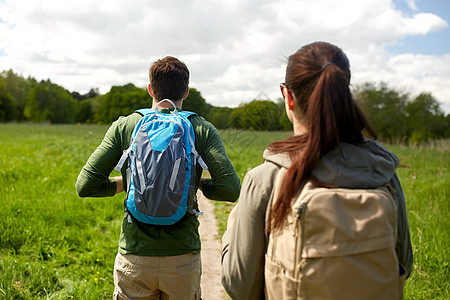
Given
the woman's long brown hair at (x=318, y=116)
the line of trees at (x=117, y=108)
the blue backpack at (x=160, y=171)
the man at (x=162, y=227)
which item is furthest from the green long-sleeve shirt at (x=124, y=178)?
the line of trees at (x=117, y=108)

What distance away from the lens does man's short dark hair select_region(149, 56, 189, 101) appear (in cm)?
231

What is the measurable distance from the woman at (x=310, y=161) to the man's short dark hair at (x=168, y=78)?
35.7 inches

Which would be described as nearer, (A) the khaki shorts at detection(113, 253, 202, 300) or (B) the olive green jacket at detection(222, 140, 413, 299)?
(B) the olive green jacket at detection(222, 140, 413, 299)

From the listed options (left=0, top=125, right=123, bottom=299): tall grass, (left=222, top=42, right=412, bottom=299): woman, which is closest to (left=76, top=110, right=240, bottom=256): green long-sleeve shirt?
(left=222, top=42, right=412, bottom=299): woman

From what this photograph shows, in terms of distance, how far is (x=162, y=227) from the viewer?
7.36 feet

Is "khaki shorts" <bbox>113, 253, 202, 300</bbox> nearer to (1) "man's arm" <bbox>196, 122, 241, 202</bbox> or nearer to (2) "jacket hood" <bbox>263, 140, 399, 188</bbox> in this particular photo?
(1) "man's arm" <bbox>196, 122, 241, 202</bbox>

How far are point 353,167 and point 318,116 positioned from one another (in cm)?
24

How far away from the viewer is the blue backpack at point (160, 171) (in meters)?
2.07

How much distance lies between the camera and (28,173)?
842cm

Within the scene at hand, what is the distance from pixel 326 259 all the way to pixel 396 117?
70.9m

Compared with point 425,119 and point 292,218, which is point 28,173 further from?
point 425,119

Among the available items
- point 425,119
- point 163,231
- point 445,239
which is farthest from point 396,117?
point 163,231

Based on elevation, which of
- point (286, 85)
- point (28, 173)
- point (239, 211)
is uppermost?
point (286, 85)

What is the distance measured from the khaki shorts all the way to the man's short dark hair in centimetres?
101
